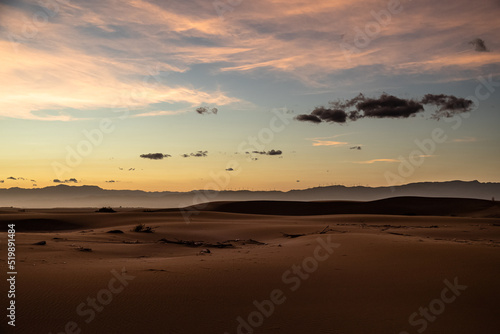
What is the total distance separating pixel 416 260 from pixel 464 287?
2.18 m

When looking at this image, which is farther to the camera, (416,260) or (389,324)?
(416,260)

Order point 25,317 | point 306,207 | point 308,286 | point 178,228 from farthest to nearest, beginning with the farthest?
point 306,207 → point 178,228 → point 308,286 → point 25,317

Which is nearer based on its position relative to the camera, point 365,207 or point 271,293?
point 271,293

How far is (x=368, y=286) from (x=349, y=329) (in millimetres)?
1934

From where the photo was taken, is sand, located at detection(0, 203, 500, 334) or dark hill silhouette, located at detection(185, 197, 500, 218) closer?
sand, located at detection(0, 203, 500, 334)

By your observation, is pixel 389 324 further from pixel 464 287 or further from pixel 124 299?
pixel 124 299

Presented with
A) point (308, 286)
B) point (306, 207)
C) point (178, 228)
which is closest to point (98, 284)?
point (308, 286)

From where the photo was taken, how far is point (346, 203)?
54.4 m

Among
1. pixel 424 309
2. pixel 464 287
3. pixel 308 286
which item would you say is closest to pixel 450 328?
pixel 424 309

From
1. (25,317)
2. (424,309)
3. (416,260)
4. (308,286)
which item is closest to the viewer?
(25,317)

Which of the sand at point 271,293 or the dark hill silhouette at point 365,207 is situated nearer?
A: the sand at point 271,293

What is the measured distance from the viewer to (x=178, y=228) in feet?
68.5

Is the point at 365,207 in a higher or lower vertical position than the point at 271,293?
higher

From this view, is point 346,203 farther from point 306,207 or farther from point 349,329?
point 349,329
